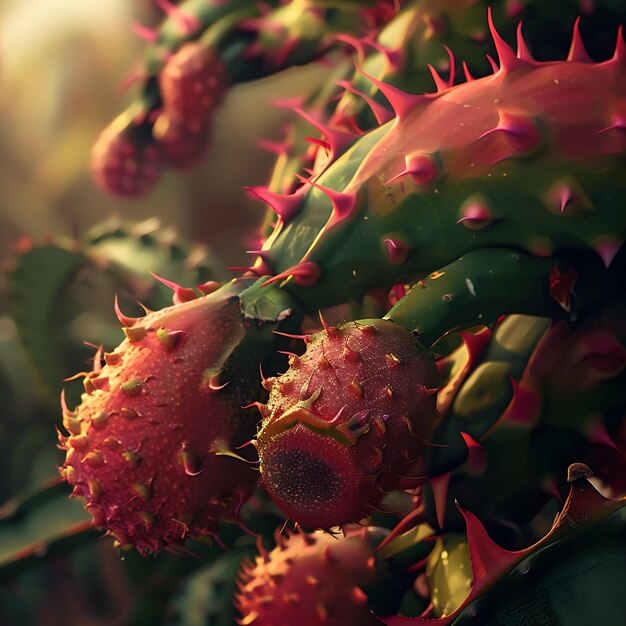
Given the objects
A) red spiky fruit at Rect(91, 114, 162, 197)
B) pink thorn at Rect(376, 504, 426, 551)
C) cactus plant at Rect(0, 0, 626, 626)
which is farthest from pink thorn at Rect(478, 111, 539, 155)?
red spiky fruit at Rect(91, 114, 162, 197)

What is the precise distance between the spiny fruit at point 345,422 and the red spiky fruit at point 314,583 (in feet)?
0.48

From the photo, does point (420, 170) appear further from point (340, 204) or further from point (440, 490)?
point (440, 490)

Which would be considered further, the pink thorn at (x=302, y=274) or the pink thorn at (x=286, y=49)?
the pink thorn at (x=286, y=49)

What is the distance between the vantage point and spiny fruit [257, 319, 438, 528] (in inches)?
15.0

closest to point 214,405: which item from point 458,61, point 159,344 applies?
point 159,344

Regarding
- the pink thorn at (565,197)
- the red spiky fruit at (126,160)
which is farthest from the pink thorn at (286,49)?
the pink thorn at (565,197)

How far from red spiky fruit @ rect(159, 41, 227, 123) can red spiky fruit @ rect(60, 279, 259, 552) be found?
387mm

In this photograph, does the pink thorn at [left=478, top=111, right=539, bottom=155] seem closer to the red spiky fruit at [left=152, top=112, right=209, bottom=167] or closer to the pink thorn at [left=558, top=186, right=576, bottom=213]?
the pink thorn at [left=558, top=186, right=576, bottom=213]

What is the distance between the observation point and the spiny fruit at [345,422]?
38cm

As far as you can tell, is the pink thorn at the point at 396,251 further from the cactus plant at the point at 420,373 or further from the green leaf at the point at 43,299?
the green leaf at the point at 43,299

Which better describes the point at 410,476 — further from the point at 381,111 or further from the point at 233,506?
the point at 381,111

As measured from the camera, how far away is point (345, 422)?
38cm

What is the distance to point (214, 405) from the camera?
440mm

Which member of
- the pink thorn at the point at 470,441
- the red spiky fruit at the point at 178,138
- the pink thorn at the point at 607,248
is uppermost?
the pink thorn at the point at 607,248
